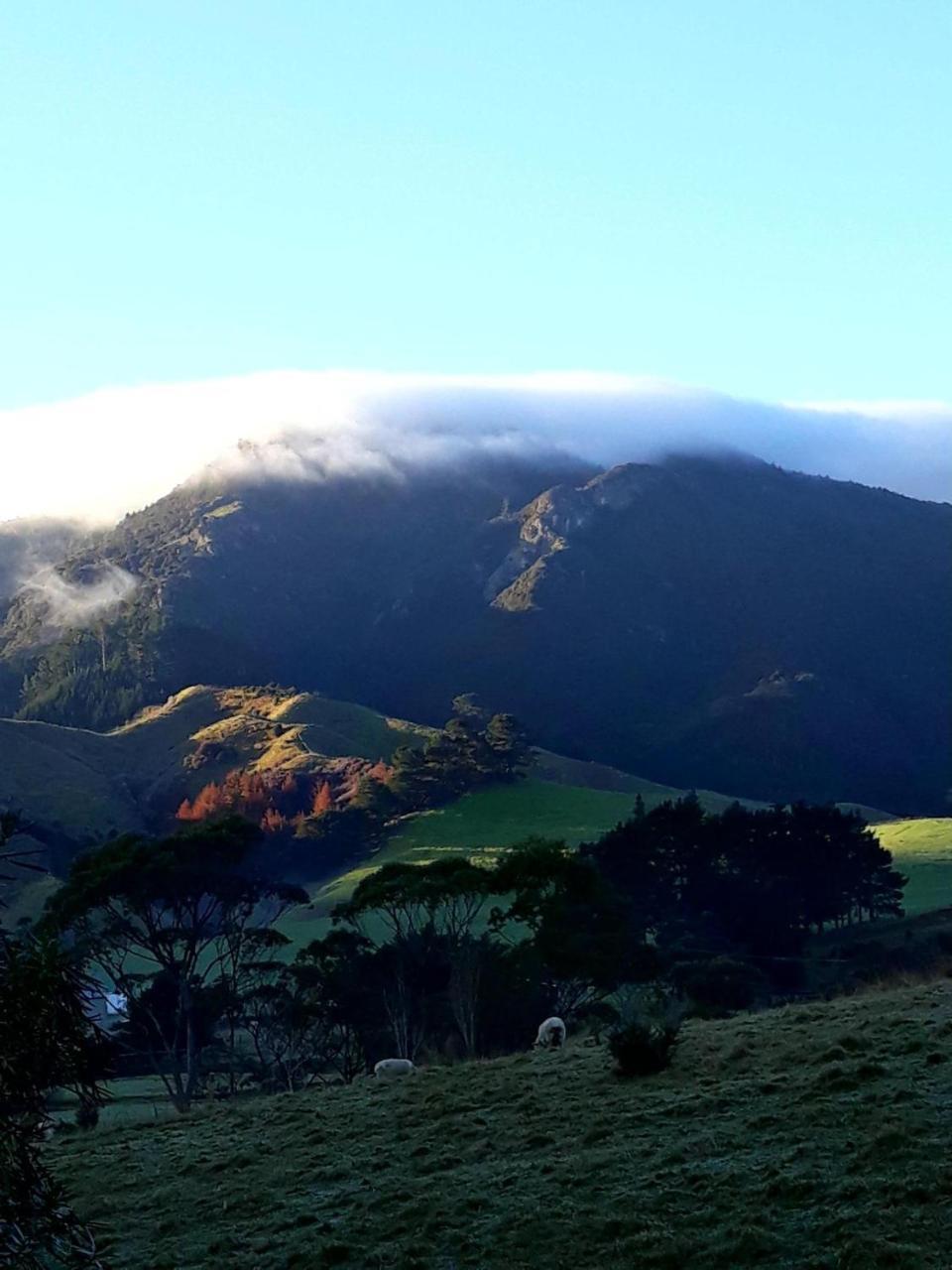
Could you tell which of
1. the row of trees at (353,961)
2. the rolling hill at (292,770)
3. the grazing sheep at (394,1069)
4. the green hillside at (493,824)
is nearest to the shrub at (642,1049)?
the grazing sheep at (394,1069)

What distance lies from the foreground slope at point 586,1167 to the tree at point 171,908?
17.9 m

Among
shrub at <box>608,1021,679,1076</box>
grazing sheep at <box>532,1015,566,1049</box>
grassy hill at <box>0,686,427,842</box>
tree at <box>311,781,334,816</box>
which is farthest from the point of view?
grassy hill at <box>0,686,427,842</box>

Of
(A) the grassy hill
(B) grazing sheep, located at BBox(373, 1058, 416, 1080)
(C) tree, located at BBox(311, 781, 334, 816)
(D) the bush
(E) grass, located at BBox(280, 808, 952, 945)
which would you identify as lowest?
(D) the bush

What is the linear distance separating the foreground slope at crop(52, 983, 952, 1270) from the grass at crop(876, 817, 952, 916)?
4941 centimetres

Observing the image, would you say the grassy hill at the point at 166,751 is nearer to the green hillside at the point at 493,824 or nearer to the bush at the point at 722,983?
the green hillside at the point at 493,824

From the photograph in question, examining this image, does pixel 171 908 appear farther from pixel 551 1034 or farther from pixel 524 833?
pixel 524 833

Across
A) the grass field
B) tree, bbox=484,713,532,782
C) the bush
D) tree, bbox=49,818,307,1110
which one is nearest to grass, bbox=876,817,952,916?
the grass field

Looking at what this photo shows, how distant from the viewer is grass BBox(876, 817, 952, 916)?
2837 inches

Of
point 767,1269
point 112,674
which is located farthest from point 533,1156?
point 112,674

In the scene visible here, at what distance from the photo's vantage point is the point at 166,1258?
51.1 feet

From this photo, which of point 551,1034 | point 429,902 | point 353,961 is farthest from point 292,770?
point 551,1034

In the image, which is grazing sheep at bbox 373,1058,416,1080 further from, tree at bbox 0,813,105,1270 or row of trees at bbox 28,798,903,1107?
tree at bbox 0,813,105,1270

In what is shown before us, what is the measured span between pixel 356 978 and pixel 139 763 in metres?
111

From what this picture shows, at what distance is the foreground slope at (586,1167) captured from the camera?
13.3 metres
